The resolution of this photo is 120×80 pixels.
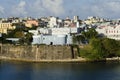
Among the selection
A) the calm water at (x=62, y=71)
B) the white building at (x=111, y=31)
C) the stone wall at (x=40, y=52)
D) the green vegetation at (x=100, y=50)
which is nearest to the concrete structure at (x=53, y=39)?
the white building at (x=111, y=31)

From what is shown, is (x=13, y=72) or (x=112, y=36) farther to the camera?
(x=112, y=36)

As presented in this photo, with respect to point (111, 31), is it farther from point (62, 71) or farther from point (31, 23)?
point (31, 23)

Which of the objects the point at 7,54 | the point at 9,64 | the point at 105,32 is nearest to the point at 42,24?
the point at 105,32

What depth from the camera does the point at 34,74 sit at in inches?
811

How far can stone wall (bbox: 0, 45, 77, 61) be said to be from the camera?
26.7 metres

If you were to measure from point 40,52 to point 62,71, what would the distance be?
5.91 metres

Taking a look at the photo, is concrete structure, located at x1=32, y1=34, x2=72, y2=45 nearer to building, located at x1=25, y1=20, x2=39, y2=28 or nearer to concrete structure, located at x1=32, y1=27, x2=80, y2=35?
concrete structure, located at x1=32, y1=27, x2=80, y2=35

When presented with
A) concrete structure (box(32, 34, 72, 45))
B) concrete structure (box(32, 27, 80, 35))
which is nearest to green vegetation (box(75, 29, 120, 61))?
concrete structure (box(32, 34, 72, 45))

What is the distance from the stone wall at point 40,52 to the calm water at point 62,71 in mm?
1909

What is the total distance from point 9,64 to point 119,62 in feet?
19.0

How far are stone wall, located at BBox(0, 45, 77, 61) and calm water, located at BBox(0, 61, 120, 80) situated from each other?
1909mm

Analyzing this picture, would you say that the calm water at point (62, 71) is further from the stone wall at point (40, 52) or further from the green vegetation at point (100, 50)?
the stone wall at point (40, 52)

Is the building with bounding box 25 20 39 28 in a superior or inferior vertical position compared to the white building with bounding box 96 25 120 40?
superior

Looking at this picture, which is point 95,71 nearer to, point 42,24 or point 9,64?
point 9,64
